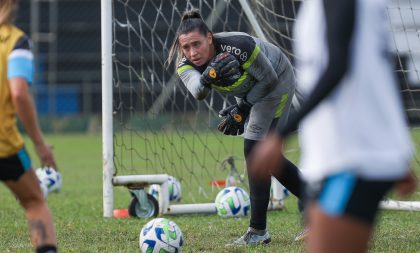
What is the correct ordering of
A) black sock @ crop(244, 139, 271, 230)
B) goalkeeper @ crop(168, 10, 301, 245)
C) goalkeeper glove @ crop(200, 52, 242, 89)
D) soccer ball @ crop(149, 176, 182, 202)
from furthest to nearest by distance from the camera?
soccer ball @ crop(149, 176, 182, 202) → black sock @ crop(244, 139, 271, 230) → goalkeeper @ crop(168, 10, 301, 245) → goalkeeper glove @ crop(200, 52, 242, 89)

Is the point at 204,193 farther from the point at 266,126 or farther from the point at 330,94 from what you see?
the point at 330,94

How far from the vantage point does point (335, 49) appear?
2902mm

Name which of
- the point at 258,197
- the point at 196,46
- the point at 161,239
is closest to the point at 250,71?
the point at 196,46

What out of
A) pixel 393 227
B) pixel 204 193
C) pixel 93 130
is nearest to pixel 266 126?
pixel 393 227

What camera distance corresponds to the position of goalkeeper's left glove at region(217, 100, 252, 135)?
627 cm

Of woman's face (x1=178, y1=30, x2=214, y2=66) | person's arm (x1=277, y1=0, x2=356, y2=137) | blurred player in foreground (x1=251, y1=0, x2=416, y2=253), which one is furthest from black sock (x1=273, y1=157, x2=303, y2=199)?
person's arm (x1=277, y1=0, x2=356, y2=137)

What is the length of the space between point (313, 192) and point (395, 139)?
0.31m

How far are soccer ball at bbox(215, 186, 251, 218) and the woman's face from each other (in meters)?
2.48

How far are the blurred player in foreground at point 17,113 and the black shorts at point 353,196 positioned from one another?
1.51 metres

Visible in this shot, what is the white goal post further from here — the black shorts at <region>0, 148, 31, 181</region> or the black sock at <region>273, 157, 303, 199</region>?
the black shorts at <region>0, 148, 31, 181</region>

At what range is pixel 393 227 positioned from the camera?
7.09 m

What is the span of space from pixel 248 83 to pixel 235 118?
0.33 m

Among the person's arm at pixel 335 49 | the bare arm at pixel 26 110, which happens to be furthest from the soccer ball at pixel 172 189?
the person's arm at pixel 335 49

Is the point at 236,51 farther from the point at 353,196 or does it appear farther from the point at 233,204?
the point at 353,196
